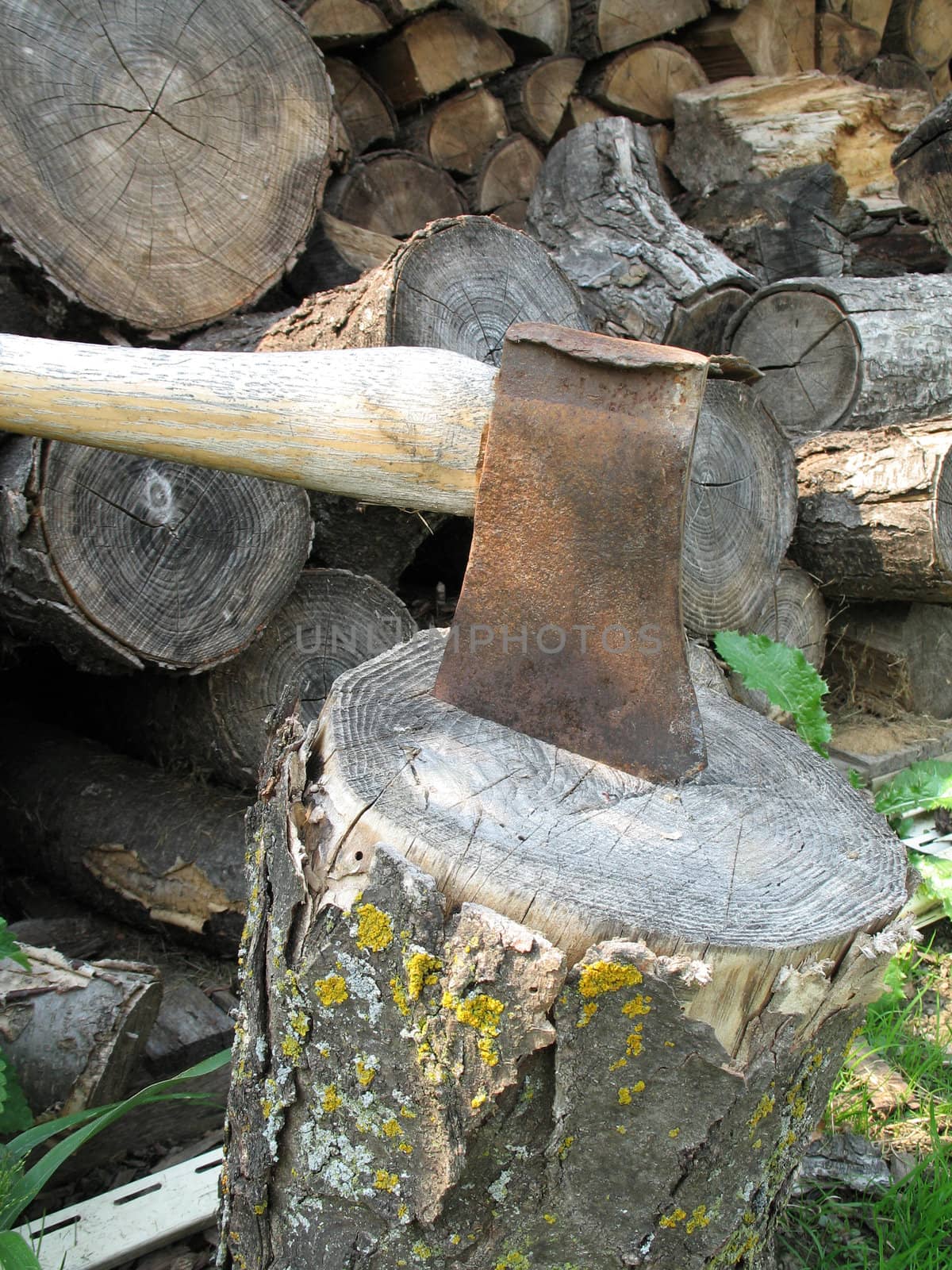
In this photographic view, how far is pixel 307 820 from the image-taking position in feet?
4.13

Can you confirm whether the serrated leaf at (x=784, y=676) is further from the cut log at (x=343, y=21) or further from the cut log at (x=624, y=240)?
the cut log at (x=343, y=21)

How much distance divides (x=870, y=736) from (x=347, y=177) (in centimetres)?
259

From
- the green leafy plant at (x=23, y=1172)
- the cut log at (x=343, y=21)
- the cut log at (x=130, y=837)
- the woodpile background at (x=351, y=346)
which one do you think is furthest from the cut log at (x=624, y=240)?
the green leafy plant at (x=23, y=1172)

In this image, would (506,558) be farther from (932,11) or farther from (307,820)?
(932,11)

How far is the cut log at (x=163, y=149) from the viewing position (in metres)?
2.22

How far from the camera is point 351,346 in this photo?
85.7 inches

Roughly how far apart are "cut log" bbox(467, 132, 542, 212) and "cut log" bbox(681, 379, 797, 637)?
182 cm

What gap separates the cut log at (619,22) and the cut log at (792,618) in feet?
8.39

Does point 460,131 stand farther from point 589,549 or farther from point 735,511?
point 589,549

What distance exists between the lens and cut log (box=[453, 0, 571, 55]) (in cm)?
388

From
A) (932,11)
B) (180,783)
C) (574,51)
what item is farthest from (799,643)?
(932,11)

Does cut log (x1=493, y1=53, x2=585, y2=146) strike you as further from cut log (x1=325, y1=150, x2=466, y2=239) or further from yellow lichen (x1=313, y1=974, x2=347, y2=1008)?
yellow lichen (x1=313, y1=974, x2=347, y2=1008)

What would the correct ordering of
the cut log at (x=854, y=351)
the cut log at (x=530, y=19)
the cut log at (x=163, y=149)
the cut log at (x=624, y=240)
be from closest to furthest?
the cut log at (x=163, y=149) → the cut log at (x=854, y=351) → the cut log at (x=624, y=240) → the cut log at (x=530, y=19)

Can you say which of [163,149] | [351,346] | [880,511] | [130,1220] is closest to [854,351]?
[880,511]
